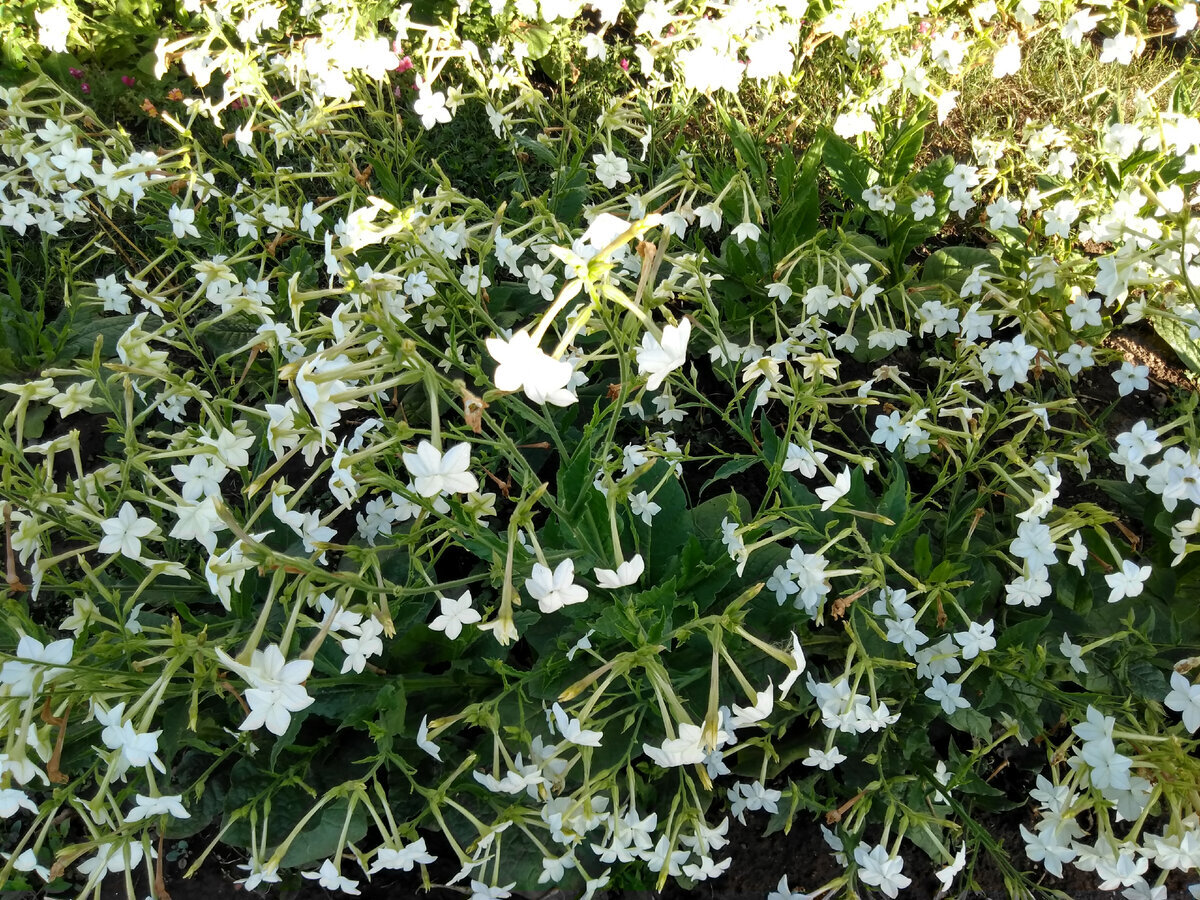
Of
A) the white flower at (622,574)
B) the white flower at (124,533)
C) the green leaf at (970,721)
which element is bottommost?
the green leaf at (970,721)

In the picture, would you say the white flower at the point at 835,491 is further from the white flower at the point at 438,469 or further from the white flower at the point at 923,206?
the white flower at the point at 923,206

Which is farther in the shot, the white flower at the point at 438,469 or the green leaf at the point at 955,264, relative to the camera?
the green leaf at the point at 955,264

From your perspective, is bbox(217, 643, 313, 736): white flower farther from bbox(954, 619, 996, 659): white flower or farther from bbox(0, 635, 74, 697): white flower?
bbox(954, 619, 996, 659): white flower

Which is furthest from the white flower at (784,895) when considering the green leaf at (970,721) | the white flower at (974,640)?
the white flower at (974,640)

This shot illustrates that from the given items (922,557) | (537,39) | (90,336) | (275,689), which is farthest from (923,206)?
(90,336)

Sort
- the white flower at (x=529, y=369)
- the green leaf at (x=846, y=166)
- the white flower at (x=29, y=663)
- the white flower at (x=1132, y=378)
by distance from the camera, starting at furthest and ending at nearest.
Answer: the green leaf at (x=846, y=166)
the white flower at (x=1132, y=378)
the white flower at (x=29, y=663)
the white flower at (x=529, y=369)

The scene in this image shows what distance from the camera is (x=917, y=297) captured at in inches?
105

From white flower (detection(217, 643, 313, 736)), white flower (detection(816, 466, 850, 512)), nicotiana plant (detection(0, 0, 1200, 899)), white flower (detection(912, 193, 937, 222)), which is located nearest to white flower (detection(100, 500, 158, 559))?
nicotiana plant (detection(0, 0, 1200, 899))

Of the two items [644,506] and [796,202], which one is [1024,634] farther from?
[796,202]

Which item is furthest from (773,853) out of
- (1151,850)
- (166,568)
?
(166,568)

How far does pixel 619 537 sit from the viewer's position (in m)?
1.74

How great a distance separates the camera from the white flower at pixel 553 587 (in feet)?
4.29

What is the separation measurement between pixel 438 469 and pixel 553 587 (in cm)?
27

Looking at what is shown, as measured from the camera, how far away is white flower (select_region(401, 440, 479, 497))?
1.21 m
